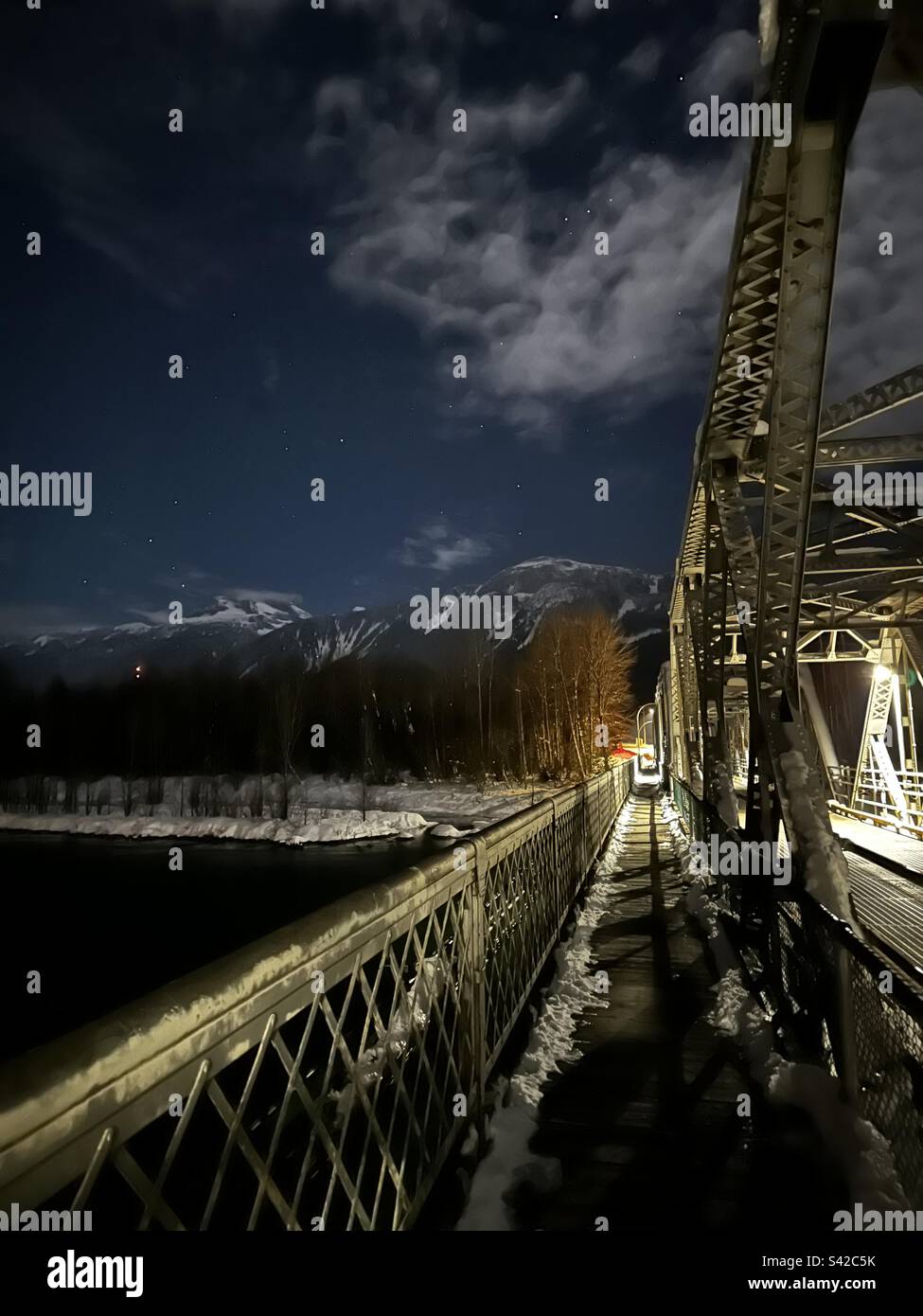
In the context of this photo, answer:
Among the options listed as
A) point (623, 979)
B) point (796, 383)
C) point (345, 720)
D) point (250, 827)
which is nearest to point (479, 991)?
point (623, 979)

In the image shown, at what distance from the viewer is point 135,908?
68.0 ft

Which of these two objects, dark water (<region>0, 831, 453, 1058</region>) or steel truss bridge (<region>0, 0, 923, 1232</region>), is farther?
dark water (<region>0, 831, 453, 1058</region>)

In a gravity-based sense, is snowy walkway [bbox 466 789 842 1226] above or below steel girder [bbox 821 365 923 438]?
below

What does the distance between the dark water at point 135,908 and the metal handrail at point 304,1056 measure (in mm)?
3763

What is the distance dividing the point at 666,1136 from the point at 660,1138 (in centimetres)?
4

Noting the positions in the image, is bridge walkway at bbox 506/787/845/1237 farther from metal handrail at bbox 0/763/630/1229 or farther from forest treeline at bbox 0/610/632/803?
forest treeline at bbox 0/610/632/803

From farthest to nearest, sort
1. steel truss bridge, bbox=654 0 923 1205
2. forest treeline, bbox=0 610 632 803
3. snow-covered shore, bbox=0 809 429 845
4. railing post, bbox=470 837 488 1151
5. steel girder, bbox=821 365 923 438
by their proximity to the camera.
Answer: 1. forest treeline, bbox=0 610 632 803
2. snow-covered shore, bbox=0 809 429 845
3. steel girder, bbox=821 365 923 438
4. railing post, bbox=470 837 488 1151
5. steel truss bridge, bbox=654 0 923 1205

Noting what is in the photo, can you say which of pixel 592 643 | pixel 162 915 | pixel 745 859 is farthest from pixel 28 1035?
pixel 592 643

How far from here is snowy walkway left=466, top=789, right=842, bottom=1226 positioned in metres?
2.92

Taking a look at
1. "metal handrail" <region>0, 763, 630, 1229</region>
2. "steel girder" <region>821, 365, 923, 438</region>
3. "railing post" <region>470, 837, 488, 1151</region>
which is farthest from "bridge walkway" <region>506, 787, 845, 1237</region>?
"steel girder" <region>821, 365, 923, 438</region>

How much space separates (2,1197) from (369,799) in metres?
42.7
